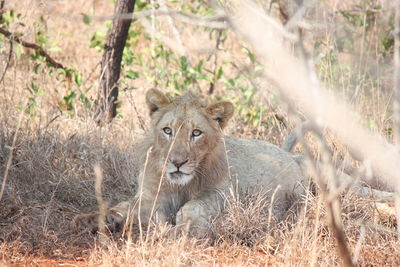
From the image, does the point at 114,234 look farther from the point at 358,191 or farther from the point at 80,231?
the point at 358,191

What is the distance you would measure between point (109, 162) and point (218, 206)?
4.01 feet

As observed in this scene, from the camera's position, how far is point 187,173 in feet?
12.7

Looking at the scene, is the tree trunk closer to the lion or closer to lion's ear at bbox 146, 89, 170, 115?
lion's ear at bbox 146, 89, 170, 115

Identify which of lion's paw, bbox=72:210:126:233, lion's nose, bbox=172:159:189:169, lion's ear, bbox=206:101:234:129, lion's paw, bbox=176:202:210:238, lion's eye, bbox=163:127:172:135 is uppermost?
lion's ear, bbox=206:101:234:129

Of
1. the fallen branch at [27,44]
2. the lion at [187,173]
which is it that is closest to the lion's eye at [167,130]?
the lion at [187,173]

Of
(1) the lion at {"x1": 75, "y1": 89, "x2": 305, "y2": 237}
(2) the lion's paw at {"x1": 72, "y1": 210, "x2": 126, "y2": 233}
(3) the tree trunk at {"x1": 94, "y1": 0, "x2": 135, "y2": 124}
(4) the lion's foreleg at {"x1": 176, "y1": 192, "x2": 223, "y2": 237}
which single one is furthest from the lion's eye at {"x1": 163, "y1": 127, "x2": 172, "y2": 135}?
(3) the tree trunk at {"x1": 94, "y1": 0, "x2": 135, "y2": 124}

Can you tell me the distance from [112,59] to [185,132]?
204 centimetres

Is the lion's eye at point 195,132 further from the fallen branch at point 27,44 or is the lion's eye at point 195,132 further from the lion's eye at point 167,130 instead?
the fallen branch at point 27,44

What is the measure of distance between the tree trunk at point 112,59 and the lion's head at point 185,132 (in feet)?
4.97

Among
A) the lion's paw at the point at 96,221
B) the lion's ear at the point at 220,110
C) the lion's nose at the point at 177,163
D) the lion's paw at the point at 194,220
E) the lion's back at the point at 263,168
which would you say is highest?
the lion's ear at the point at 220,110

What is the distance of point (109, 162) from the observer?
495 centimetres

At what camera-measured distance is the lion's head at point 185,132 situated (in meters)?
3.86

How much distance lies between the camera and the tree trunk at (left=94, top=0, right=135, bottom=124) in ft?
18.5

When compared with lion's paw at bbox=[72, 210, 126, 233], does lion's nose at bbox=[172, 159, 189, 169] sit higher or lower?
higher
